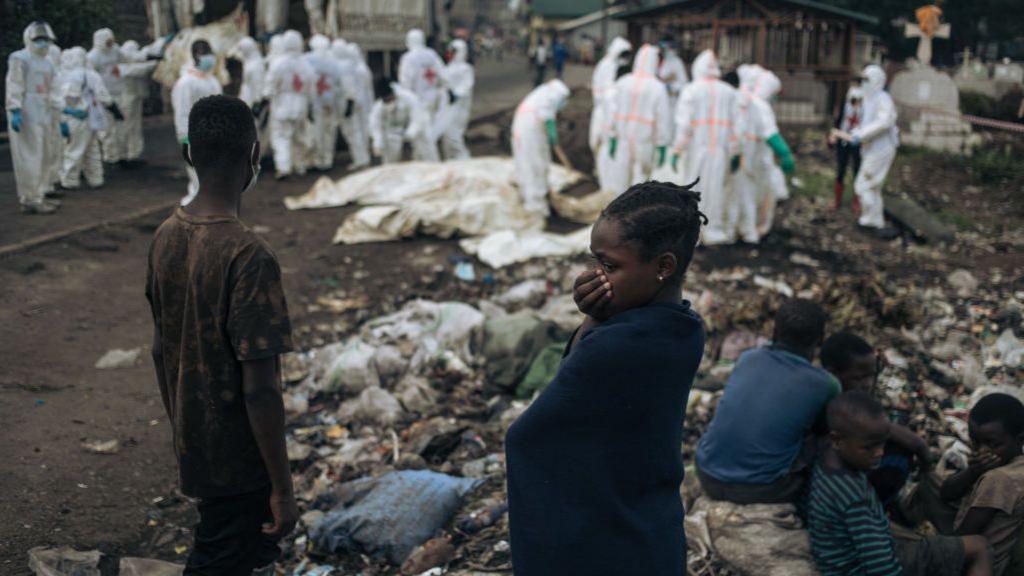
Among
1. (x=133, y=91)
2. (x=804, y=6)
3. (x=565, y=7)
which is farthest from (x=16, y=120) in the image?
(x=565, y=7)

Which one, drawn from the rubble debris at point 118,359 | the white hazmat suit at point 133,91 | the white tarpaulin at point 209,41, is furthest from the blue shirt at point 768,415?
the white tarpaulin at point 209,41

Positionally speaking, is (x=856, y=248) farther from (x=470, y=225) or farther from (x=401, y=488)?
(x=401, y=488)

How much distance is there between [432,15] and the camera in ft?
56.0

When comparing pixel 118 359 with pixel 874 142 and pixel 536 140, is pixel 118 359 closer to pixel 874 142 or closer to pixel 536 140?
pixel 536 140

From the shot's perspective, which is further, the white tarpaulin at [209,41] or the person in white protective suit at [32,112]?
the white tarpaulin at [209,41]

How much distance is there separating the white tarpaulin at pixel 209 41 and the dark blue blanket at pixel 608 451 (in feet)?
38.6

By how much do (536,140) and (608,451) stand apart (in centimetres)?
800

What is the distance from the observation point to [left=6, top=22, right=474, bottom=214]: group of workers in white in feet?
27.4

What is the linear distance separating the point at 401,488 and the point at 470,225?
5110 mm

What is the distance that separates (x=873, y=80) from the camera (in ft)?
32.6

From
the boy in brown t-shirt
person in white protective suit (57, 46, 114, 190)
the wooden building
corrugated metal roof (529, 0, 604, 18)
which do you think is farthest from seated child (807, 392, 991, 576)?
corrugated metal roof (529, 0, 604, 18)

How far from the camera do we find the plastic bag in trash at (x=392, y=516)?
145 inches

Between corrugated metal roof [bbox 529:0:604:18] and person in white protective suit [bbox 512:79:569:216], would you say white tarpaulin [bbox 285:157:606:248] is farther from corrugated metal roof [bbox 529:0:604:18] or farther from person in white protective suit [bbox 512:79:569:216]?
corrugated metal roof [bbox 529:0:604:18]

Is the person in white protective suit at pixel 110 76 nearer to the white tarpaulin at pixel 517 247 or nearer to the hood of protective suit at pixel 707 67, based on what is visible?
the white tarpaulin at pixel 517 247
